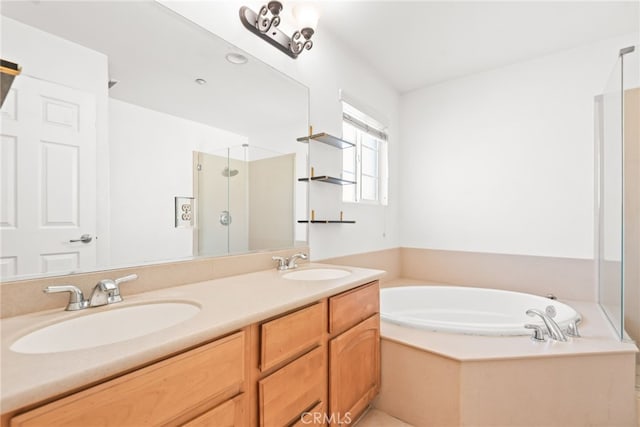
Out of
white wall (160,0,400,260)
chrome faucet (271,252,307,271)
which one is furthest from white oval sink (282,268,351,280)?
white wall (160,0,400,260)

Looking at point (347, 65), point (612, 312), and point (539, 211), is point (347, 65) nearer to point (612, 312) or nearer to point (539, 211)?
point (539, 211)

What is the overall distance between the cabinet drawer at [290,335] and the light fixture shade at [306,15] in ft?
5.40

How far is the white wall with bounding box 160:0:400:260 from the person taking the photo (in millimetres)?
1521

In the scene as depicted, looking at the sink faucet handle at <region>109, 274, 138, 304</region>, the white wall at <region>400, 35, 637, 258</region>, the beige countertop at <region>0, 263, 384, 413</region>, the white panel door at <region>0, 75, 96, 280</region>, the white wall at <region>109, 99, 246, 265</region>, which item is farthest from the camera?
the white wall at <region>400, 35, 637, 258</region>

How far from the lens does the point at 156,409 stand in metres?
0.68

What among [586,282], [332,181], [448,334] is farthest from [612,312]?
[332,181]

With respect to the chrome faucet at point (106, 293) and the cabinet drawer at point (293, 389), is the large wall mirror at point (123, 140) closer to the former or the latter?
the chrome faucet at point (106, 293)

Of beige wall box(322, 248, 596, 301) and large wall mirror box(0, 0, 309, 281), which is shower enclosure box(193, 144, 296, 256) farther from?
beige wall box(322, 248, 596, 301)

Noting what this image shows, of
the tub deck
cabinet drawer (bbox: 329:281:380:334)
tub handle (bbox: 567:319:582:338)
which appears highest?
cabinet drawer (bbox: 329:281:380:334)

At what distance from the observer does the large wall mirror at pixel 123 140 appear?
0.90m

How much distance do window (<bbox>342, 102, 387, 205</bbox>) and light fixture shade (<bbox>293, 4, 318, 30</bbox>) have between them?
76 centimetres

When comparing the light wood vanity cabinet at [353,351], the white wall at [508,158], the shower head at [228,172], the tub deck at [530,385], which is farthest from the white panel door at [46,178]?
the white wall at [508,158]

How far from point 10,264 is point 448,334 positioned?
1950mm

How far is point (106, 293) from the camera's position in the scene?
98 centimetres
